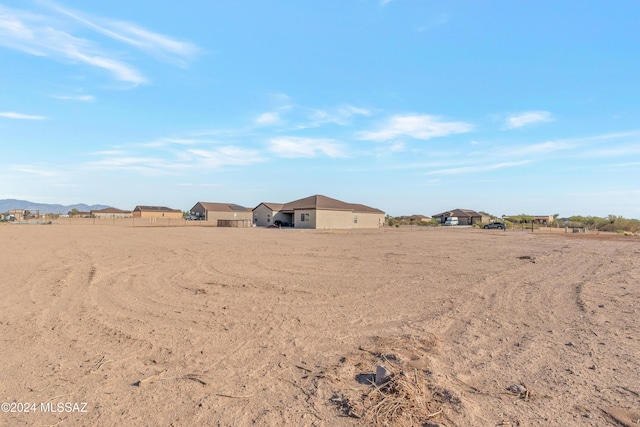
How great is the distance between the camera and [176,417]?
3.50m

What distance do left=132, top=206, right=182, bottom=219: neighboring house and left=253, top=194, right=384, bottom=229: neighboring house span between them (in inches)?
1457

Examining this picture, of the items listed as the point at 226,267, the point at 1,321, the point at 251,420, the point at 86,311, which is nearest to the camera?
the point at 251,420

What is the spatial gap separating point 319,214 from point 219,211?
3705cm

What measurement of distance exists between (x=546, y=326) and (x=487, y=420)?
3.82m

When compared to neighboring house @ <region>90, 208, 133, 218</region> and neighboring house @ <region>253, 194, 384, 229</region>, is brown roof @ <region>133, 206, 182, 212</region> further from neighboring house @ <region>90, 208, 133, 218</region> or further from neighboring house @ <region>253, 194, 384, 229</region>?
neighboring house @ <region>253, 194, 384, 229</region>

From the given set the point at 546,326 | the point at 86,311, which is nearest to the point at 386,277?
the point at 546,326

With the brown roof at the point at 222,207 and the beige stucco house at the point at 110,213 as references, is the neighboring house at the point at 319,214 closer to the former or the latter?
the brown roof at the point at 222,207

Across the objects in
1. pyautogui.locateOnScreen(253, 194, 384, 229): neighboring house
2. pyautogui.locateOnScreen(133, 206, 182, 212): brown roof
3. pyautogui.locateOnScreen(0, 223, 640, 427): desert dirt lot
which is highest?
pyautogui.locateOnScreen(133, 206, 182, 212): brown roof

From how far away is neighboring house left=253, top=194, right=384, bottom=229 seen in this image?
50688mm

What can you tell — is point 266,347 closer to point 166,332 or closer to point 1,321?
point 166,332

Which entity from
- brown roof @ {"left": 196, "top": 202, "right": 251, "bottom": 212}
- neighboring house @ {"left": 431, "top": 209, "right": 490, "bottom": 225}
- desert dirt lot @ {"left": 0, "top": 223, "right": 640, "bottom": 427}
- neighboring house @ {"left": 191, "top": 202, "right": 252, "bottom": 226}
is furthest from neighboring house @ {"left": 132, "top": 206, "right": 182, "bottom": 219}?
desert dirt lot @ {"left": 0, "top": 223, "right": 640, "bottom": 427}

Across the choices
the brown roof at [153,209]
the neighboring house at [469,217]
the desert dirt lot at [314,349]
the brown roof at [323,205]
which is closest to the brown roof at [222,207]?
the brown roof at [153,209]

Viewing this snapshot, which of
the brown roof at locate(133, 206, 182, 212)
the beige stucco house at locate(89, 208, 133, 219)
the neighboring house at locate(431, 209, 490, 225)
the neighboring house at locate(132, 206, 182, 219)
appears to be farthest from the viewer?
the beige stucco house at locate(89, 208, 133, 219)

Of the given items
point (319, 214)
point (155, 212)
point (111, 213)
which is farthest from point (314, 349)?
point (111, 213)
